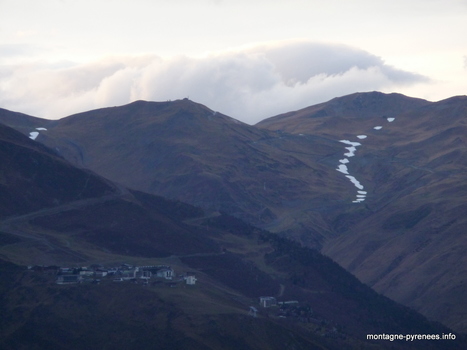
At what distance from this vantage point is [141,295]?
350 feet

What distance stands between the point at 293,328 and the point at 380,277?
66.8 metres

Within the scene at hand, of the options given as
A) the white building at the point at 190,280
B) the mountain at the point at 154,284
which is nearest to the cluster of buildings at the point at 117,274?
the white building at the point at 190,280

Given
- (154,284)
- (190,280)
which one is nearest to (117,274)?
(154,284)

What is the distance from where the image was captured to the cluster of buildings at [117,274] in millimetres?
110438

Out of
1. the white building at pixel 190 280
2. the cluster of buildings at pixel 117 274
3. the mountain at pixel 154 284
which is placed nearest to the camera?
the mountain at pixel 154 284

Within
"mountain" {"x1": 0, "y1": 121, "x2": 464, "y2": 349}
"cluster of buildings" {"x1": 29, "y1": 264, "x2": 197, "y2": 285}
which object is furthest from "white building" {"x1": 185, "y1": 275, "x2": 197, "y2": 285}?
"mountain" {"x1": 0, "y1": 121, "x2": 464, "y2": 349}

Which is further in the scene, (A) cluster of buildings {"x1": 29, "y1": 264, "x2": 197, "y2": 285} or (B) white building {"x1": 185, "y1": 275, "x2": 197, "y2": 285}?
(B) white building {"x1": 185, "y1": 275, "x2": 197, "y2": 285}

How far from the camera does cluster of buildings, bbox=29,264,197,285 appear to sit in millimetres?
110438

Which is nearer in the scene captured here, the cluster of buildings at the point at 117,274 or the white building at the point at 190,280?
the cluster of buildings at the point at 117,274

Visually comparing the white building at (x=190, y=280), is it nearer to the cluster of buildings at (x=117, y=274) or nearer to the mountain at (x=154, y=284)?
the cluster of buildings at (x=117, y=274)

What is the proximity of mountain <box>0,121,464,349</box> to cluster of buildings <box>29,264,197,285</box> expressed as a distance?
3.92 feet

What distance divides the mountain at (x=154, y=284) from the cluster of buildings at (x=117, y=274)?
3.92 feet

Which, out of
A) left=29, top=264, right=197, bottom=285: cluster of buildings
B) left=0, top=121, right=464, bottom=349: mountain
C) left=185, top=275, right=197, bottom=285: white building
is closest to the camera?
left=0, top=121, right=464, bottom=349: mountain

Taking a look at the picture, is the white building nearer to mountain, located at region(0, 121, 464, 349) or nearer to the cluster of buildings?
the cluster of buildings
